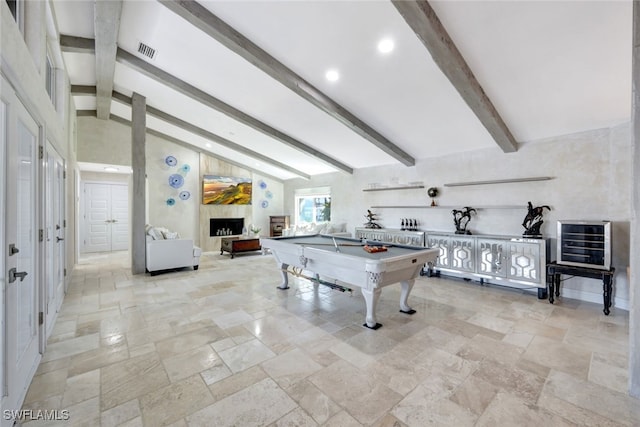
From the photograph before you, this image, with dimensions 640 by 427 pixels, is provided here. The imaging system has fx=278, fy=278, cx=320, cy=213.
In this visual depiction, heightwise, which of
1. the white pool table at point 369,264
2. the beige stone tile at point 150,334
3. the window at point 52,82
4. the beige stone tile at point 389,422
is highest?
the window at point 52,82

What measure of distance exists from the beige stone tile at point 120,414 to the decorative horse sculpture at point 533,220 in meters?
5.49

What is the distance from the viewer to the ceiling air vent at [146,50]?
14.0 ft

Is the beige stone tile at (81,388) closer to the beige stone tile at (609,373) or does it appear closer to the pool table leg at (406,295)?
the pool table leg at (406,295)

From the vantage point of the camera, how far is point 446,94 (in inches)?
159

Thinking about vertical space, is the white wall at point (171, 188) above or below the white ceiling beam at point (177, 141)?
below

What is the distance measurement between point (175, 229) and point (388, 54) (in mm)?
7852

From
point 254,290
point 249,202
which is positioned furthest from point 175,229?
point 254,290

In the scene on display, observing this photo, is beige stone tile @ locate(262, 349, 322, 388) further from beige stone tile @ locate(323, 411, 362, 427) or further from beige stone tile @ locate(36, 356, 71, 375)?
beige stone tile @ locate(36, 356, 71, 375)

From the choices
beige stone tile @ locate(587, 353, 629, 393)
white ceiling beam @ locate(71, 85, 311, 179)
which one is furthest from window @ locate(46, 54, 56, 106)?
beige stone tile @ locate(587, 353, 629, 393)

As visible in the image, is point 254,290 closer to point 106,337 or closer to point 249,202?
point 106,337

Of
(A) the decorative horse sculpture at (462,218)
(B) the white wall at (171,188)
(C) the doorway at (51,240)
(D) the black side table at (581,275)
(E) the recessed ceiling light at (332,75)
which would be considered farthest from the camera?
(B) the white wall at (171,188)

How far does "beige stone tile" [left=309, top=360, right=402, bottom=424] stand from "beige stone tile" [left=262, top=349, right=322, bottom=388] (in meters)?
0.10

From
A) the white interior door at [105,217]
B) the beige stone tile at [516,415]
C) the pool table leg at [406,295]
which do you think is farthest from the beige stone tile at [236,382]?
the white interior door at [105,217]

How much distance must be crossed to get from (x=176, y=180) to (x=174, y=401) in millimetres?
7804
